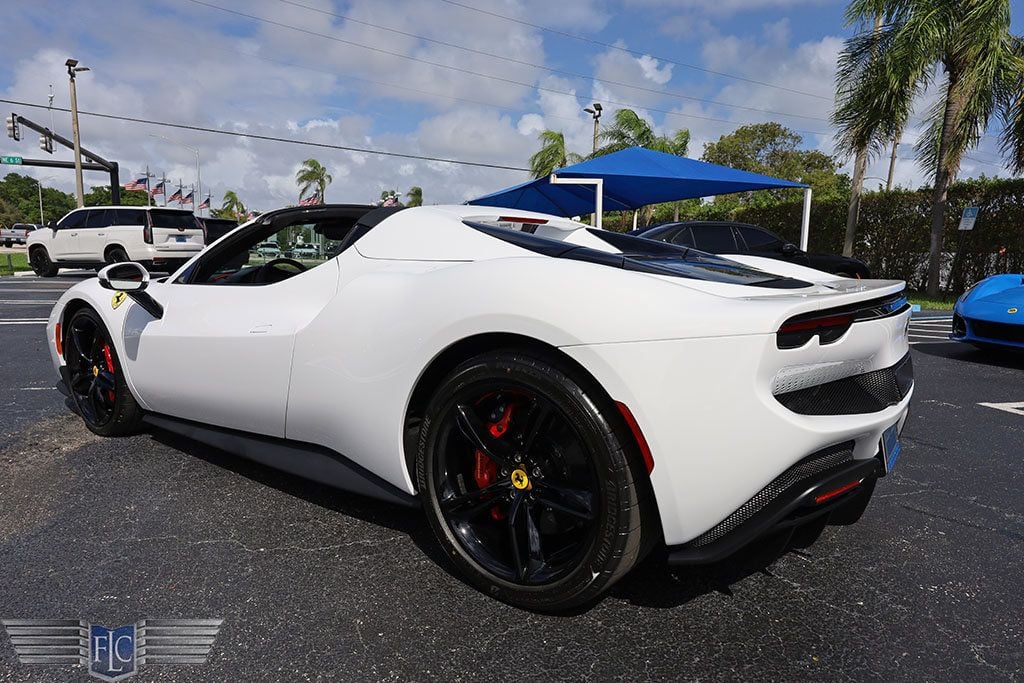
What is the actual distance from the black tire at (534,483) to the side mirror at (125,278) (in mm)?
1929

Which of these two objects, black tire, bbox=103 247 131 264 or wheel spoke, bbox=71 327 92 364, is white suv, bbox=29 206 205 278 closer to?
black tire, bbox=103 247 131 264

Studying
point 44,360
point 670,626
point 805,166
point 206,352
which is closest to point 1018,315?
point 670,626

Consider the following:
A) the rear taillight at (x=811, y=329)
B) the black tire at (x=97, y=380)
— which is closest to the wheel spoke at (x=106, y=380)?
the black tire at (x=97, y=380)

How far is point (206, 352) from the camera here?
8.70ft

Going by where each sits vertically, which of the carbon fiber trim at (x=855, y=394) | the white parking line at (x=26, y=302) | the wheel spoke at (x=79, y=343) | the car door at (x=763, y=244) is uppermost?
the car door at (x=763, y=244)

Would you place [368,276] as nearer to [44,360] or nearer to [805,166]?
[44,360]

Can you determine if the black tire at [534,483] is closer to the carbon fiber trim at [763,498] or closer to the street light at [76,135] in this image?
the carbon fiber trim at [763,498]

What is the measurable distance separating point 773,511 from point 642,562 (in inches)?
22.9

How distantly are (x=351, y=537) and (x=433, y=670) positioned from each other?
0.81 metres

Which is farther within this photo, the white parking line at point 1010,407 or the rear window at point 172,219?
the rear window at point 172,219

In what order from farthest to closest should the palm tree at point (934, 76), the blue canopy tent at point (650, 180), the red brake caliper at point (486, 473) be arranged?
the palm tree at point (934, 76), the blue canopy tent at point (650, 180), the red brake caliper at point (486, 473)

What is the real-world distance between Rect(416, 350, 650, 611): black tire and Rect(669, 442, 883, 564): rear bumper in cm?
15

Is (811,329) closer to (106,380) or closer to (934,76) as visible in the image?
(106,380)

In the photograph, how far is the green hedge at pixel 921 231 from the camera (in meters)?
12.8
